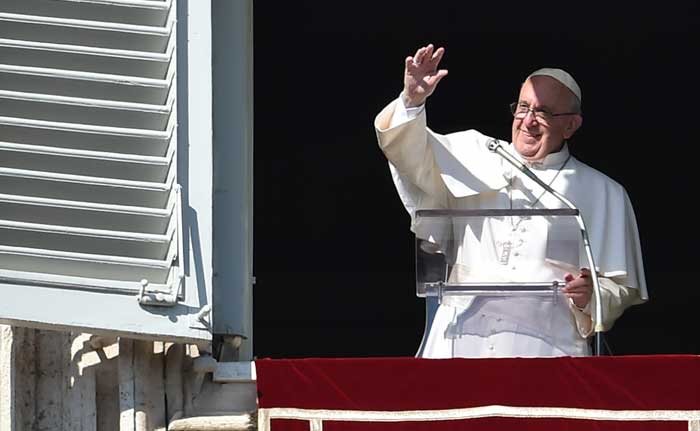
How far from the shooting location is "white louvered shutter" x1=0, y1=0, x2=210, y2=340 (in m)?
6.58

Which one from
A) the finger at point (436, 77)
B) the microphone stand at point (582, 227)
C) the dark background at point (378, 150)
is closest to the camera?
the finger at point (436, 77)

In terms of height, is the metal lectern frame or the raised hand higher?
the raised hand

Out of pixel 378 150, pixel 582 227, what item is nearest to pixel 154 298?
pixel 582 227

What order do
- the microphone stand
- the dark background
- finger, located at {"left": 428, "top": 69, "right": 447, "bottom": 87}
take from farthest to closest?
1. the dark background
2. the microphone stand
3. finger, located at {"left": 428, "top": 69, "right": 447, "bottom": 87}

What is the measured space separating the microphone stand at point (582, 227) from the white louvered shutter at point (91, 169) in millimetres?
897

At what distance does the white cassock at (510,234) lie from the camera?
7.05 metres

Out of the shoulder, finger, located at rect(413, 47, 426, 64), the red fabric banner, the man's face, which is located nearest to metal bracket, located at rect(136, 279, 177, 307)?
the red fabric banner

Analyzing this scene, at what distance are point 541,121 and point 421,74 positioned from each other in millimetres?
650

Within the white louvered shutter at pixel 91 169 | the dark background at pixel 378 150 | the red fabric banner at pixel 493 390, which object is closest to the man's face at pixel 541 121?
the red fabric banner at pixel 493 390

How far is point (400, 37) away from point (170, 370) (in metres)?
2.79

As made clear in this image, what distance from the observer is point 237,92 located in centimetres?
709

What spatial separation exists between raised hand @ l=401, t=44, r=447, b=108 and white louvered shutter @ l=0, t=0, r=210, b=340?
1.93 feet

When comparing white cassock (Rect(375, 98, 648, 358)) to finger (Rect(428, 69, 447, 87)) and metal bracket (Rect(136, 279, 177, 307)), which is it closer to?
finger (Rect(428, 69, 447, 87))

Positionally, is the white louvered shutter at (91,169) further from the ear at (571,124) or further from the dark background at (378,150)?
the dark background at (378,150)
